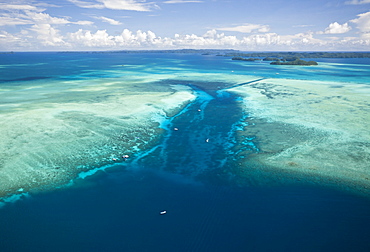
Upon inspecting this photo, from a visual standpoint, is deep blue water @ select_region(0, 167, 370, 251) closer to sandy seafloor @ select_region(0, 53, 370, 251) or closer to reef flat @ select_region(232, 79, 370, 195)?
sandy seafloor @ select_region(0, 53, 370, 251)

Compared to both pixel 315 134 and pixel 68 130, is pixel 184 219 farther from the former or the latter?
pixel 315 134

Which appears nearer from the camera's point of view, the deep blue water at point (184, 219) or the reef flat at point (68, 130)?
the deep blue water at point (184, 219)

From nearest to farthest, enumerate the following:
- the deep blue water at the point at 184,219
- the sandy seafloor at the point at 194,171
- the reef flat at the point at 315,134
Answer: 1. the deep blue water at the point at 184,219
2. the sandy seafloor at the point at 194,171
3. the reef flat at the point at 315,134

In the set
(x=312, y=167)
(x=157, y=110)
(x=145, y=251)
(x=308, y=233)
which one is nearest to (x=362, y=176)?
(x=312, y=167)

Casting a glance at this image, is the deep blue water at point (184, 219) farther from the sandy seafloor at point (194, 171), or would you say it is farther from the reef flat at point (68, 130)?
the reef flat at point (68, 130)

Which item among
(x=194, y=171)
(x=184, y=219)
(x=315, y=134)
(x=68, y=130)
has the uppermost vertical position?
(x=315, y=134)

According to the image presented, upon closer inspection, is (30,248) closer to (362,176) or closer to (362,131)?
(362,176)

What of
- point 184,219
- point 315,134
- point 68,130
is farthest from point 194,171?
point 68,130

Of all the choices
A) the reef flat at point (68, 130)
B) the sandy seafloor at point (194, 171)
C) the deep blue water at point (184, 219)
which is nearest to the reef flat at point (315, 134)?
the sandy seafloor at point (194, 171)
